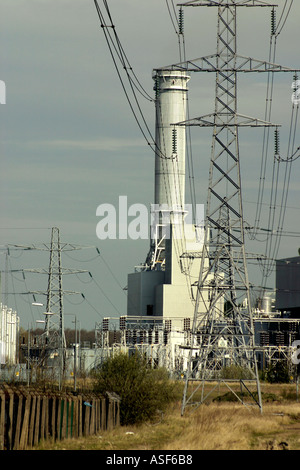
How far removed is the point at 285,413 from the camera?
42562mm

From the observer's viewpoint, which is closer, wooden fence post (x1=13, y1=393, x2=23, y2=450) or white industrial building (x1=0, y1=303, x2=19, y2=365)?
wooden fence post (x1=13, y1=393, x2=23, y2=450)

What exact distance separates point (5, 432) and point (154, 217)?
106074 mm

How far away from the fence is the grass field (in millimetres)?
472

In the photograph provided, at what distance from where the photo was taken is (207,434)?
2716 cm

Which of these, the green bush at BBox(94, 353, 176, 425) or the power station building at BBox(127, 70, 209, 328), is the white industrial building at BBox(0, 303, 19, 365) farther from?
the green bush at BBox(94, 353, 176, 425)

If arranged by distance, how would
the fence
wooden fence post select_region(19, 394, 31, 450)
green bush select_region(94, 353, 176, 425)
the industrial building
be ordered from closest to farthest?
1. the fence
2. wooden fence post select_region(19, 394, 31, 450)
3. green bush select_region(94, 353, 176, 425)
4. the industrial building

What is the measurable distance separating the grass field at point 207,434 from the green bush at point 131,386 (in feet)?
2.27

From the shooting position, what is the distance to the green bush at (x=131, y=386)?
3675 cm

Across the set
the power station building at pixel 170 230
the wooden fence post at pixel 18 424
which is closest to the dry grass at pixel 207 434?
the wooden fence post at pixel 18 424

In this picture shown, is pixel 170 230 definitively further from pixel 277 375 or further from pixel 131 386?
pixel 131 386

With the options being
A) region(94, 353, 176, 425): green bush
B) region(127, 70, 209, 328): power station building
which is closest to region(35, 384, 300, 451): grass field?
region(94, 353, 176, 425): green bush

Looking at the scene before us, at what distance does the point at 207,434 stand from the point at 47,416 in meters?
4.76

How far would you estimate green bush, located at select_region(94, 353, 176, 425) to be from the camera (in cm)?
3675


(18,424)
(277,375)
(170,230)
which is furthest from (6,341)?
(18,424)
